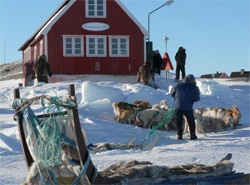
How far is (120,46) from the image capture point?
26.7m

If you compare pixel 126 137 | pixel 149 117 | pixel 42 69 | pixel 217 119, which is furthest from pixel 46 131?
pixel 42 69

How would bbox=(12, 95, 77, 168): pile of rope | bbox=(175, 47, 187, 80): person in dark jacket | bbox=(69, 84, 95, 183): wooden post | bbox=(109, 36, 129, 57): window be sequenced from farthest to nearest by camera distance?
bbox=(109, 36, 129, 57): window
bbox=(175, 47, 187, 80): person in dark jacket
bbox=(12, 95, 77, 168): pile of rope
bbox=(69, 84, 95, 183): wooden post

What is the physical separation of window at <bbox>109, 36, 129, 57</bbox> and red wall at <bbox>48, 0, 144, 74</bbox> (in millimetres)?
154

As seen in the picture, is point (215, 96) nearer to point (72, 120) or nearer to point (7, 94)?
point (7, 94)

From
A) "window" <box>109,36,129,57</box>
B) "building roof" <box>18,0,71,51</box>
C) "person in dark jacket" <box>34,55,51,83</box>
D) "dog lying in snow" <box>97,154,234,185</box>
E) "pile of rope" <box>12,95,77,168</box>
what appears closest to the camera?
"pile of rope" <box>12,95,77,168</box>

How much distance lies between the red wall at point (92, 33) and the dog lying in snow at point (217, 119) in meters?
12.7

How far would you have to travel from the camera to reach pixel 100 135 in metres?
11.8

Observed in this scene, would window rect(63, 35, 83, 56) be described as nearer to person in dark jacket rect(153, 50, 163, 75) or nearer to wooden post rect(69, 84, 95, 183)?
person in dark jacket rect(153, 50, 163, 75)

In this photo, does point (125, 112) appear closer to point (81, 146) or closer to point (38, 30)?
point (81, 146)

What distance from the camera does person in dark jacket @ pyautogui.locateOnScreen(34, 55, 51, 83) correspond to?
2362 centimetres

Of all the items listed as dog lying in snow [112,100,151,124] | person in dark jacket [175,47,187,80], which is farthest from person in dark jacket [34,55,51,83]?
dog lying in snow [112,100,151,124]

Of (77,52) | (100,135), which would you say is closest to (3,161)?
(100,135)

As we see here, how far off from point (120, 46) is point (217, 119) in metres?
13.4

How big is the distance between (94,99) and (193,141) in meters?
6.43
